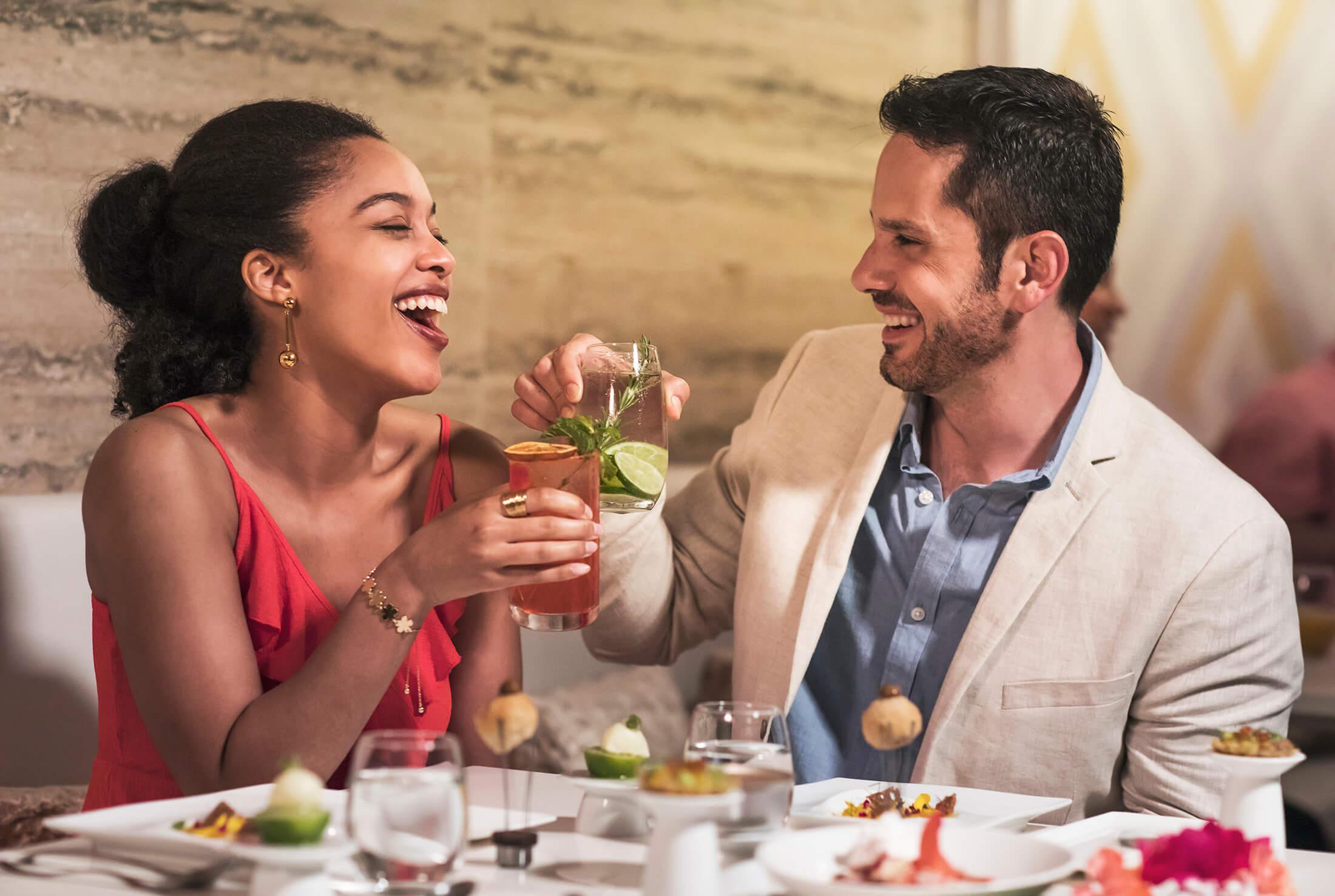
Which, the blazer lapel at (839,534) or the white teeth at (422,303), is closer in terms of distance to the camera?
the white teeth at (422,303)

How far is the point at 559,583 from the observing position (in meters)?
1.57

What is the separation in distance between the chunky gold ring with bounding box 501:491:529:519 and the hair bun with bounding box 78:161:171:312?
31.2 inches

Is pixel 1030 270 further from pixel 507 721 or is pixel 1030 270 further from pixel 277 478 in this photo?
pixel 507 721

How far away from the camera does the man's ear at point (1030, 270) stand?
6.75ft

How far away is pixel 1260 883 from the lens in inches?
40.4

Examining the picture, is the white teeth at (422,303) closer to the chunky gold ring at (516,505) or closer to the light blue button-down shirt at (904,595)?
the chunky gold ring at (516,505)

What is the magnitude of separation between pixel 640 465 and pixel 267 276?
624 millimetres

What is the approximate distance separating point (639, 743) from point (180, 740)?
70 cm

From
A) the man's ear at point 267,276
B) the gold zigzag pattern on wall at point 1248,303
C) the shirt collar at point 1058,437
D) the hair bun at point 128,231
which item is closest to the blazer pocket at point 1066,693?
the shirt collar at point 1058,437

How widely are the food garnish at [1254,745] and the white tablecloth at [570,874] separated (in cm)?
11

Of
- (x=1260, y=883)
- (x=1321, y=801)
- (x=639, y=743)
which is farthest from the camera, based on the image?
(x=1321, y=801)

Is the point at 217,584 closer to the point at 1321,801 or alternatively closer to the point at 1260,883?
the point at 1260,883

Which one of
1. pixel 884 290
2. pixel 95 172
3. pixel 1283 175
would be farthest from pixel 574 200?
pixel 1283 175

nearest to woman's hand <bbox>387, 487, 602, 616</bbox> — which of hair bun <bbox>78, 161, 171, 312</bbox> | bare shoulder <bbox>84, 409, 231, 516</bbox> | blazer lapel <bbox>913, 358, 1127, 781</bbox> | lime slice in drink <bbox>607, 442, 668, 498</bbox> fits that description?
lime slice in drink <bbox>607, 442, 668, 498</bbox>
